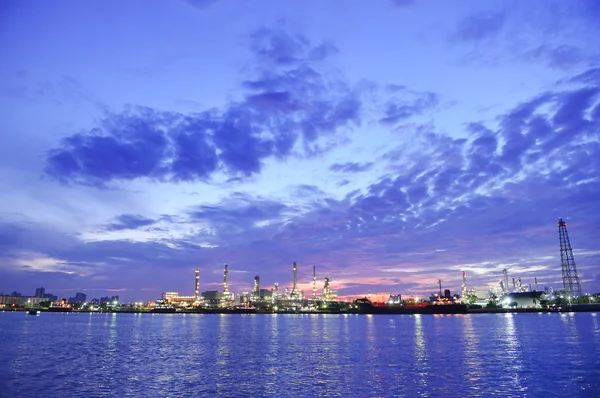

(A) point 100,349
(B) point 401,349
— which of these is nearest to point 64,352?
(A) point 100,349

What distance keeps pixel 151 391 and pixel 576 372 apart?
4299 cm

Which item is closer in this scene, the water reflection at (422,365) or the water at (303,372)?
the water at (303,372)

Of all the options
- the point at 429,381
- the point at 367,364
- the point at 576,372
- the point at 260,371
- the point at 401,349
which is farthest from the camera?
the point at 401,349

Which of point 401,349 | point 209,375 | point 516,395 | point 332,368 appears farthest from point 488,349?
point 209,375

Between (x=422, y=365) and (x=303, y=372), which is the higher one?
(x=303, y=372)

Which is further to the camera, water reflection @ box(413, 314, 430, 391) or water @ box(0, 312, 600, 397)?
water reflection @ box(413, 314, 430, 391)

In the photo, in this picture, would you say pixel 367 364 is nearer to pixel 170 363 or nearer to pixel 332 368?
pixel 332 368

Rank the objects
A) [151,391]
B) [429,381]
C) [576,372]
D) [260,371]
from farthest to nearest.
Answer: [260,371] → [576,372] → [429,381] → [151,391]

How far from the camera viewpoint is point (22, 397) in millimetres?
34719

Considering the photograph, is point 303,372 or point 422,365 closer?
point 303,372

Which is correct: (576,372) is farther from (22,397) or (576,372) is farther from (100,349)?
(100,349)

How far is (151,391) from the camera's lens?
38594mm

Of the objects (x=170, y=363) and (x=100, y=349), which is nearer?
(x=170, y=363)

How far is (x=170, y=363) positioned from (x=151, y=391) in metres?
18.9
